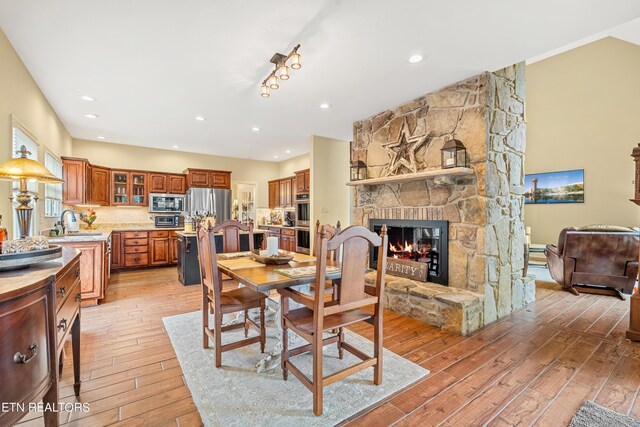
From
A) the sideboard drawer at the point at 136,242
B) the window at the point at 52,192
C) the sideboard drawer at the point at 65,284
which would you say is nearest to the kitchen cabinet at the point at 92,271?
the window at the point at 52,192

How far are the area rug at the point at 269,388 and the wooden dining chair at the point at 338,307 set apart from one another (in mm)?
101

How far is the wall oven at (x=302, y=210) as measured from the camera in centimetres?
630

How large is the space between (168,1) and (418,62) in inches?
87.8

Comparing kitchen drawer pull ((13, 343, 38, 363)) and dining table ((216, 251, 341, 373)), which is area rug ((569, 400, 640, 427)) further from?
kitchen drawer pull ((13, 343, 38, 363))

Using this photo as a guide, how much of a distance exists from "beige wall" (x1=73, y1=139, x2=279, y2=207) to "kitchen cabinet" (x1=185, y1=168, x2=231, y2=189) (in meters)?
0.55

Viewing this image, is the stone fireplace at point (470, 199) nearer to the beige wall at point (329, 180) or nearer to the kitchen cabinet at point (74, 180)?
the beige wall at point (329, 180)

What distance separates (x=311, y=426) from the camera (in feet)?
5.26

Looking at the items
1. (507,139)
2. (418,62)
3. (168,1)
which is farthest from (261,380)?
(507,139)

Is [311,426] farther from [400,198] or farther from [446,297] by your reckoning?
[400,198]

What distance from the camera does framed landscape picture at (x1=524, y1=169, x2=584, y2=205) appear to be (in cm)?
626

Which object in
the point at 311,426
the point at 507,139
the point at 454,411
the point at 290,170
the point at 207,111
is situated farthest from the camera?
the point at 290,170

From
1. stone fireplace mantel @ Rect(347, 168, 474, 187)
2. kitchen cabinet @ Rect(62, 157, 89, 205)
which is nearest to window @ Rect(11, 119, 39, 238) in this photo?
kitchen cabinet @ Rect(62, 157, 89, 205)

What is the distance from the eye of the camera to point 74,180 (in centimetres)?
503

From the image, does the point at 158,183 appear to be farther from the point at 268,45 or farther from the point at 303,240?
the point at 268,45
